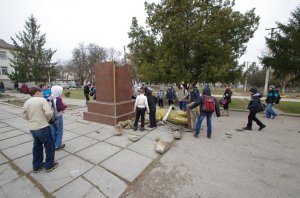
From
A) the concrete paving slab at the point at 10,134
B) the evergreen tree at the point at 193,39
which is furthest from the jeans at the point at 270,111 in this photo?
the concrete paving slab at the point at 10,134

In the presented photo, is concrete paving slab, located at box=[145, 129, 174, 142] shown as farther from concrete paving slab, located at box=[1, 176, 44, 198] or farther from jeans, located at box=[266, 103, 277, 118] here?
jeans, located at box=[266, 103, 277, 118]

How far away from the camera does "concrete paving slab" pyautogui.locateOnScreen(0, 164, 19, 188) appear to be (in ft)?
9.77

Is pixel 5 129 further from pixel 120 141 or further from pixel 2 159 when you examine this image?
pixel 120 141

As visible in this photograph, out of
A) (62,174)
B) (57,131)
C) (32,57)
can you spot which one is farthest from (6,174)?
(32,57)

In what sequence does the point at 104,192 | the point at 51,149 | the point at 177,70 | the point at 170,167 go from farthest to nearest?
the point at 177,70 → the point at 170,167 → the point at 51,149 → the point at 104,192

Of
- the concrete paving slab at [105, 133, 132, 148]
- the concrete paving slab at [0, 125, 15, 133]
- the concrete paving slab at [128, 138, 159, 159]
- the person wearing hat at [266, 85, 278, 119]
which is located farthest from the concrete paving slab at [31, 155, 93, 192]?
the person wearing hat at [266, 85, 278, 119]

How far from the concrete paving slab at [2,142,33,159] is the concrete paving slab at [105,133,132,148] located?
7.28 ft

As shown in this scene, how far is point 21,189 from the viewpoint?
272cm

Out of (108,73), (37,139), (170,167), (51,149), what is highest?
(108,73)

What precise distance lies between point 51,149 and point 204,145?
420cm

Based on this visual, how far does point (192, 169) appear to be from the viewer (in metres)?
3.45

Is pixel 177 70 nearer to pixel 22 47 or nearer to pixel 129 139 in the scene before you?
pixel 129 139

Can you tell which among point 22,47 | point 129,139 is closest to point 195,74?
point 129,139

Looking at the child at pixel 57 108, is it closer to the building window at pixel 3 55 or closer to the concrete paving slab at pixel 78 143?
the concrete paving slab at pixel 78 143
